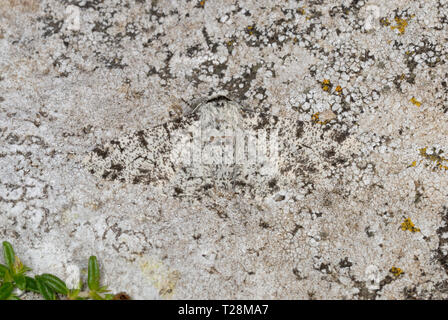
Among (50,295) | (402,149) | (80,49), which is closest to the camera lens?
(50,295)

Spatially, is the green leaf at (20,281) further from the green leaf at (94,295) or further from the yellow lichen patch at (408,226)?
the yellow lichen patch at (408,226)

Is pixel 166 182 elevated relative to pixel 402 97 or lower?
lower

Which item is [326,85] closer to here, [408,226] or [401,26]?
[401,26]

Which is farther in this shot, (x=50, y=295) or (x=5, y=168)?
(x=5, y=168)

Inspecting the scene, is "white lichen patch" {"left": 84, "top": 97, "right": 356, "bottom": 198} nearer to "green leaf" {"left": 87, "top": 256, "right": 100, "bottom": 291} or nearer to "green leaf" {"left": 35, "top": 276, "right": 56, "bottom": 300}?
"green leaf" {"left": 87, "top": 256, "right": 100, "bottom": 291}

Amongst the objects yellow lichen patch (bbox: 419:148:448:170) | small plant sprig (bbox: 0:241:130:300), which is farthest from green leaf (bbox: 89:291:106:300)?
yellow lichen patch (bbox: 419:148:448:170)

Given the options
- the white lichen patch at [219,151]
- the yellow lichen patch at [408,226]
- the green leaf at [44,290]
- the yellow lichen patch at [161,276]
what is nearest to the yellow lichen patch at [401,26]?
the white lichen patch at [219,151]

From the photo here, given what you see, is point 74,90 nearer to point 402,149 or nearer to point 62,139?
point 62,139

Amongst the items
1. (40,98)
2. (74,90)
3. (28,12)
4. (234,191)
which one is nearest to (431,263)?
(234,191)
